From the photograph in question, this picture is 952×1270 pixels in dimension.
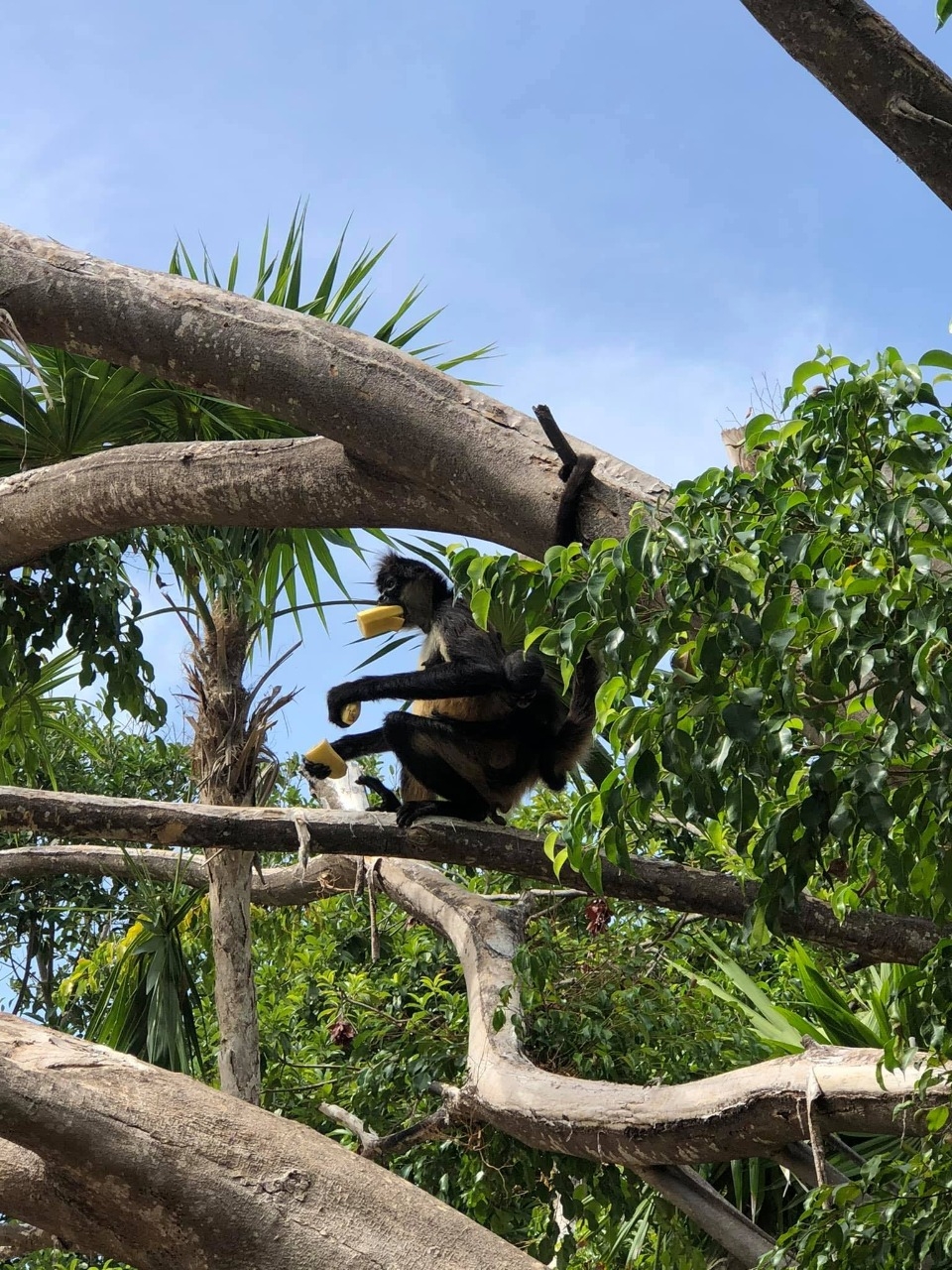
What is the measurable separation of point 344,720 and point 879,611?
2930 millimetres

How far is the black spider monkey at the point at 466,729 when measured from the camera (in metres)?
4.39

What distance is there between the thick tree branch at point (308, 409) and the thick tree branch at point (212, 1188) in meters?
1.70

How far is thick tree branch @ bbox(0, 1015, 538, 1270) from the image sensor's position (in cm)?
302

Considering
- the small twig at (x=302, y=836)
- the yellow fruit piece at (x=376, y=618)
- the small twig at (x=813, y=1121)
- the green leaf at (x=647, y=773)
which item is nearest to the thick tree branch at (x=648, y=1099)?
the small twig at (x=813, y=1121)

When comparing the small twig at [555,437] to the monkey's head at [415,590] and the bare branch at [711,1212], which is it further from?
the bare branch at [711,1212]

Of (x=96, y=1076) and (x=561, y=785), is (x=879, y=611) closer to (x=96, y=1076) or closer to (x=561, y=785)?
(x=96, y=1076)

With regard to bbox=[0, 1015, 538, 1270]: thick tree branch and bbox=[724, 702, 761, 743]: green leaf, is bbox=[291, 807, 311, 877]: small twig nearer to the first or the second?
bbox=[0, 1015, 538, 1270]: thick tree branch

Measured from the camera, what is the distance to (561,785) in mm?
4906

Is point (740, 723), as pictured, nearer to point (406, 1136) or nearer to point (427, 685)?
point (427, 685)

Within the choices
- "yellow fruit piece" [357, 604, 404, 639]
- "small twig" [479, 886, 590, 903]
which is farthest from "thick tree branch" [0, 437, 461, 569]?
"small twig" [479, 886, 590, 903]

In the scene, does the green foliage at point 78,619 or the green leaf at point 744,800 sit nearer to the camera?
the green leaf at point 744,800

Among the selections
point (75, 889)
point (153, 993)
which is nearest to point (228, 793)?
point (153, 993)

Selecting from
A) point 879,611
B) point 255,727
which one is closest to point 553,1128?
point 255,727

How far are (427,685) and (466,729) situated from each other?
33 centimetres
